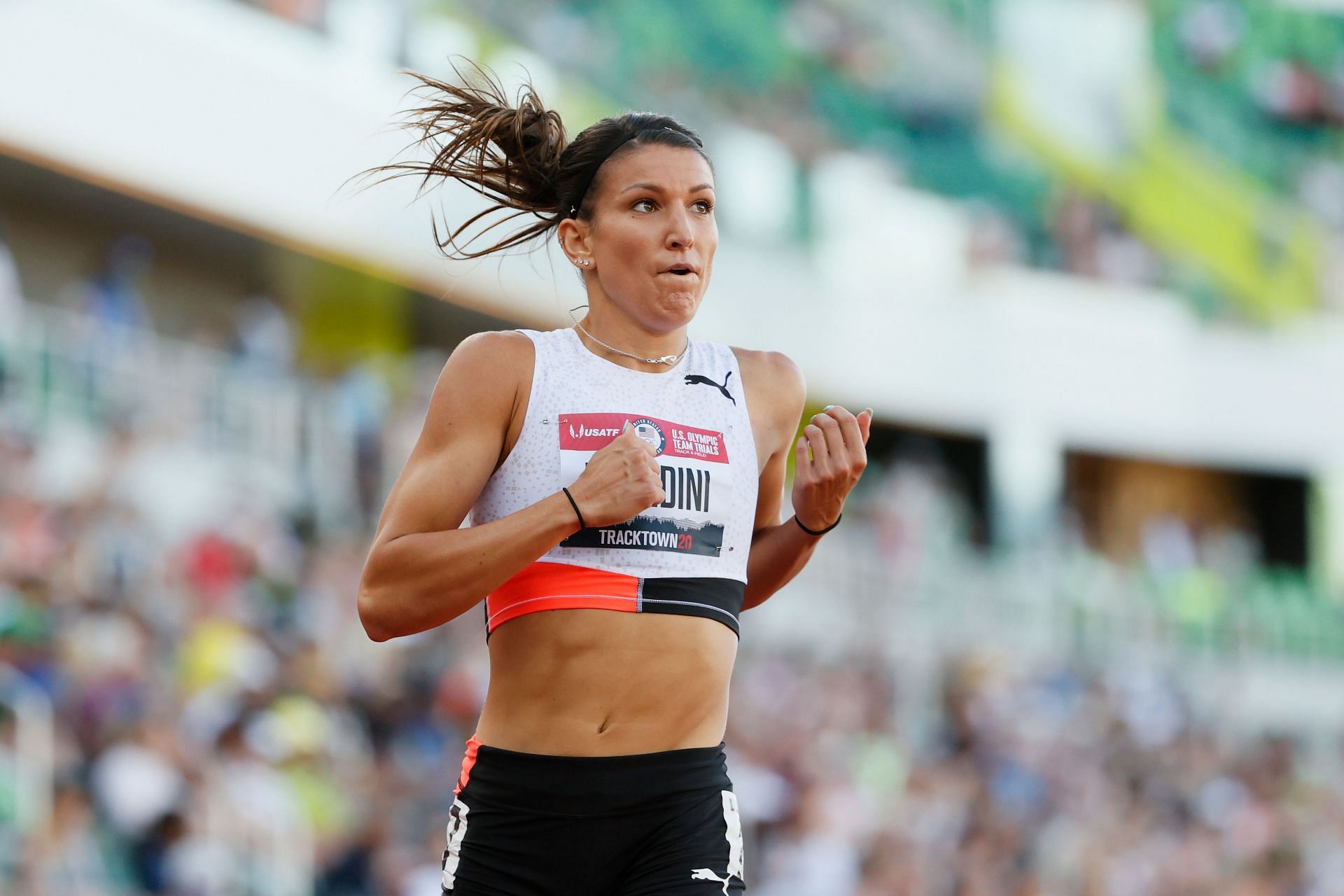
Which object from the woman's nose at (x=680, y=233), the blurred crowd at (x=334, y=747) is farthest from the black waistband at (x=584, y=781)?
the blurred crowd at (x=334, y=747)

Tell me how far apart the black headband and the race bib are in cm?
55

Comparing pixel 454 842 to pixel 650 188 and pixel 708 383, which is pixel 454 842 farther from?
pixel 650 188

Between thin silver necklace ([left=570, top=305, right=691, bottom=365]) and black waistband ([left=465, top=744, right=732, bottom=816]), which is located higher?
thin silver necklace ([left=570, top=305, right=691, bottom=365])

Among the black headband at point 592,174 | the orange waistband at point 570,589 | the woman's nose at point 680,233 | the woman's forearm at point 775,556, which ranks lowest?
the orange waistband at point 570,589

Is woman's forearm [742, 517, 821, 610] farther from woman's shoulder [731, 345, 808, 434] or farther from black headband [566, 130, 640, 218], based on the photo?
black headband [566, 130, 640, 218]

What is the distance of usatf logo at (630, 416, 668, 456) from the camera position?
3.40 metres

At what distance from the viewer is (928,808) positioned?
11891 mm

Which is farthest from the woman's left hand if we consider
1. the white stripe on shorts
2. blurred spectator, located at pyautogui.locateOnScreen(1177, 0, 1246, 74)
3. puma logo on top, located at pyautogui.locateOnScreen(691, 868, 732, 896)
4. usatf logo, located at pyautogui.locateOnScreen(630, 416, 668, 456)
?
blurred spectator, located at pyautogui.locateOnScreen(1177, 0, 1246, 74)

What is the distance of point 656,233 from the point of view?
3.48 metres

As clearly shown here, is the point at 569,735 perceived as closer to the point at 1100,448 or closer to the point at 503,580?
the point at 503,580

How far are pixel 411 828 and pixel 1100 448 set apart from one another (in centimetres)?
1711

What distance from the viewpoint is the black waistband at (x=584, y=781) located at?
325 centimetres

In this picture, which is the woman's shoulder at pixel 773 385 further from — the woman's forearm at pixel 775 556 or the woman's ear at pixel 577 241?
the woman's ear at pixel 577 241

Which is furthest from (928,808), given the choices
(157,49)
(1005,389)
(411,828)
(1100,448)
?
(1100,448)
